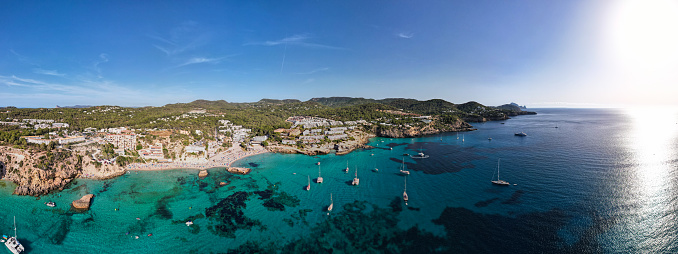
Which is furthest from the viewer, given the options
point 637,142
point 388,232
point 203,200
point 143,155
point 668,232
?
point 637,142

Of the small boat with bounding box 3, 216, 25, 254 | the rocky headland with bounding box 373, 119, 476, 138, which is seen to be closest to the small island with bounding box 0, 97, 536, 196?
the rocky headland with bounding box 373, 119, 476, 138

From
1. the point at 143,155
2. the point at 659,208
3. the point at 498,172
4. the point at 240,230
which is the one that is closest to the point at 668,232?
the point at 659,208

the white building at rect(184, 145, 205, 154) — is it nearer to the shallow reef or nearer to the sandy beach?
the sandy beach

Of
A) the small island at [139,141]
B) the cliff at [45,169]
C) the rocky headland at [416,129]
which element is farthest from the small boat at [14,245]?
the rocky headland at [416,129]

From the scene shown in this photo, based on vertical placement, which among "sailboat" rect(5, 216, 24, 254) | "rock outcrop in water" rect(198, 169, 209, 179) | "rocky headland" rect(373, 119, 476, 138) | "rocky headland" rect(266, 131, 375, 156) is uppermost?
"rocky headland" rect(373, 119, 476, 138)

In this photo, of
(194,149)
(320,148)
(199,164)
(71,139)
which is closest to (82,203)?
(199,164)

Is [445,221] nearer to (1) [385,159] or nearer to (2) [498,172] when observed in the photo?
(2) [498,172]

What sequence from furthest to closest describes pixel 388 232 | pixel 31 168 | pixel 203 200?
pixel 31 168
pixel 203 200
pixel 388 232

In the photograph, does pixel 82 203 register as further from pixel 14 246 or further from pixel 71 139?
pixel 71 139
